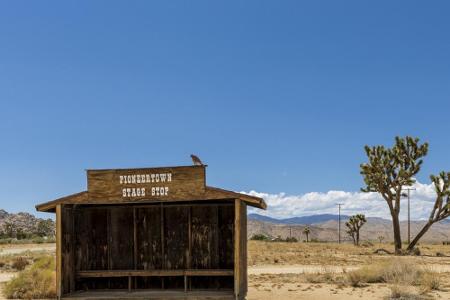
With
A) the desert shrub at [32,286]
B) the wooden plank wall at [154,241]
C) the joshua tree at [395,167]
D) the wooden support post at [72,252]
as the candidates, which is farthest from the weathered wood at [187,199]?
the joshua tree at [395,167]

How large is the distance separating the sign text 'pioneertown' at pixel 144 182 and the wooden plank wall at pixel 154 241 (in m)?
1.44

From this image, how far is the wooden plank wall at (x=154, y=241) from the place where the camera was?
44.0 ft

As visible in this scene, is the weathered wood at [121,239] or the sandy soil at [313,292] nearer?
the weathered wood at [121,239]

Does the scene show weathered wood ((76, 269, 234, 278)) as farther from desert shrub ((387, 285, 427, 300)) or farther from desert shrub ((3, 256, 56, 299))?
desert shrub ((387, 285, 427, 300))

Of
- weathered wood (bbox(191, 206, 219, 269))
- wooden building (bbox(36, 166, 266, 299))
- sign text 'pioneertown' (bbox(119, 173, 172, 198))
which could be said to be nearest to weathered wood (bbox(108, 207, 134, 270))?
wooden building (bbox(36, 166, 266, 299))

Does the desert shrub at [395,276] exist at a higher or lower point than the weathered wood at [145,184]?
lower

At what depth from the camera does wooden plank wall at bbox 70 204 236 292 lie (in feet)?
44.0

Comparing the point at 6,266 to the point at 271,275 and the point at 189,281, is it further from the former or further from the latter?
the point at 189,281

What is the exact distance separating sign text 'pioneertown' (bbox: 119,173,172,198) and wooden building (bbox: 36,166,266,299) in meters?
0.09

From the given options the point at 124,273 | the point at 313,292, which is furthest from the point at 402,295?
the point at 124,273

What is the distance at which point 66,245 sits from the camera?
1271cm

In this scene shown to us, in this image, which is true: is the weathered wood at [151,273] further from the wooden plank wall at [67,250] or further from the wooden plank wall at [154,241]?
the wooden plank wall at [154,241]

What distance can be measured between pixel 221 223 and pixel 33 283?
6166mm

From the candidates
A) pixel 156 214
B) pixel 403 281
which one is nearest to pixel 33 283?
pixel 156 214
